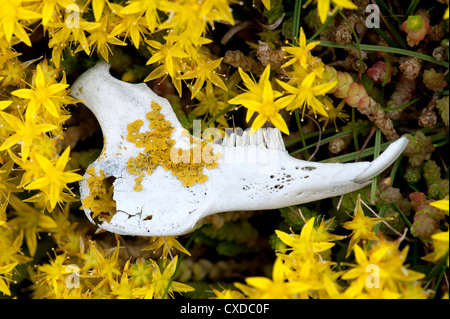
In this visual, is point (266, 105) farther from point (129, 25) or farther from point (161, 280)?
point (161, 280)

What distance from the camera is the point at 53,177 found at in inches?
44.0

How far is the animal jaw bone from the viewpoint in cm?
109

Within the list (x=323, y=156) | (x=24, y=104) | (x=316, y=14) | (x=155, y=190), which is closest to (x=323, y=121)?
(x=323, y=156)

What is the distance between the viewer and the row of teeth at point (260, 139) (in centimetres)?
114

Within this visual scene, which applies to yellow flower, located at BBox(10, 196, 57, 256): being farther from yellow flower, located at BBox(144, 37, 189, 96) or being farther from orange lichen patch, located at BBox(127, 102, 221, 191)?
yellow flower, located at BBox(144, 37, 189, 96)

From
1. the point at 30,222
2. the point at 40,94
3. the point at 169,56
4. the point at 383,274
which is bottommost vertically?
the point at 30,222

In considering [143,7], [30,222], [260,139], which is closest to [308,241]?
[260,139]

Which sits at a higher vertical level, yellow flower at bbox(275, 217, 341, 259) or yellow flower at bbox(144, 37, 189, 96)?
yellow flower at bbox(144, 37, 189, 96)

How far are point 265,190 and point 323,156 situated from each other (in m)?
0.29

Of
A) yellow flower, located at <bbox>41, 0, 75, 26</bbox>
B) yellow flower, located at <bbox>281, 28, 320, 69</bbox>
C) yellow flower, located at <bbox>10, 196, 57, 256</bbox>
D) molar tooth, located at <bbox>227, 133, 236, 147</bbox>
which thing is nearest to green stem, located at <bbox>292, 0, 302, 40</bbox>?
yellow flower, located at <bbox>281, 28, 320, 69</bbox>

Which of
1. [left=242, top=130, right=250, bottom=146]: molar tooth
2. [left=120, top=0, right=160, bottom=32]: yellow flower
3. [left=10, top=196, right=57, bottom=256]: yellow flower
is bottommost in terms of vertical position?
[left=10, top=196, right=57, bottom=256]: yellow flower

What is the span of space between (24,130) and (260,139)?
57cm

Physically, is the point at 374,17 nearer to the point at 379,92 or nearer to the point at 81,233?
the point at 379,92

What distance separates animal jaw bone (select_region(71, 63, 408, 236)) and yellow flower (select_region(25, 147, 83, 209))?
61mm
